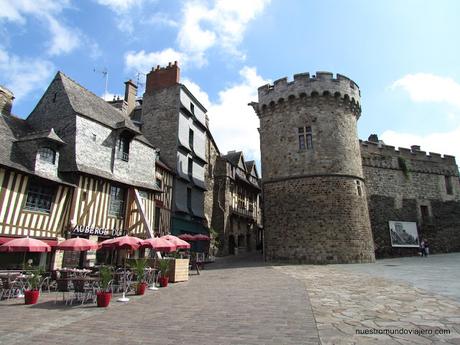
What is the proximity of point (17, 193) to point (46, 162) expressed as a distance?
159 centimetres

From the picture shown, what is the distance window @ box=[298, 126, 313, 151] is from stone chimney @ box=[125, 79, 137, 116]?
40.8 feet

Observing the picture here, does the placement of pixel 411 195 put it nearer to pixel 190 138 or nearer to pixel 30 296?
pixel 190 138

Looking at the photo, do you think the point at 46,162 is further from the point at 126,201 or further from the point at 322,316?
the point at 322,316

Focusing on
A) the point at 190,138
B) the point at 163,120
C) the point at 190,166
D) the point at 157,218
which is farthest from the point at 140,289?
the point at 190,138

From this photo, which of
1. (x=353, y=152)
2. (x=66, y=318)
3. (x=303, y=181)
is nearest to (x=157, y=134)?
(x=303, y=181)

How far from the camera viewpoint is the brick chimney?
70.2 ft

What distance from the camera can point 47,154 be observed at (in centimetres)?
1191

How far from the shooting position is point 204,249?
850 inches

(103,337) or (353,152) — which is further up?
(353,152)

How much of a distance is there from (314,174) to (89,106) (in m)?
11.6

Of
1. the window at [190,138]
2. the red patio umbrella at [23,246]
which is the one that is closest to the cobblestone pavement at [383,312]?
the red patio umbrella at [23,246]

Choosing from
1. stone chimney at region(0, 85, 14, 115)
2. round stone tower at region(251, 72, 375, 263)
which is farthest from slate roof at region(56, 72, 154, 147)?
round stone tower at region(251, 72, 375, 263)

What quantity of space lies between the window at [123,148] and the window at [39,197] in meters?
3.80

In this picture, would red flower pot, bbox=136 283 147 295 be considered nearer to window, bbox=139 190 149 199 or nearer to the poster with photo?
window, bbox=139 190 149 199
